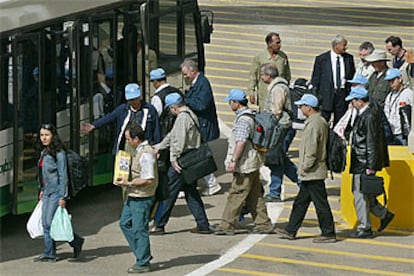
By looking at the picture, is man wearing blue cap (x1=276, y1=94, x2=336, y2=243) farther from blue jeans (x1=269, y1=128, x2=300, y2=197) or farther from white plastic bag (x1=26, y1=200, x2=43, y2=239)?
white plastic bag (x1=26, y1=200, x2=43, y2=239)

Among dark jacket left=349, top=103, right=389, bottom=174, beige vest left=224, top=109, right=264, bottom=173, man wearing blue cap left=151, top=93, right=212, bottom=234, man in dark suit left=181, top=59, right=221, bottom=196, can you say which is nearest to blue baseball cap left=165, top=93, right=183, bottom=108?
man wearing blue cap left=151, top=93, right=212, bottom=234

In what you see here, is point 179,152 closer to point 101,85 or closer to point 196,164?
point 196,164

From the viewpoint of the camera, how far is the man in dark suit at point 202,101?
1712 cm

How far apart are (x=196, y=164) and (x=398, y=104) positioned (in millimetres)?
3065

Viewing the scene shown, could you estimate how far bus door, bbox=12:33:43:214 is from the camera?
15523 millimetres

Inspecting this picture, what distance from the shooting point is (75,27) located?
16.9 m

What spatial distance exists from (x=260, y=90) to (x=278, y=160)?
202cm

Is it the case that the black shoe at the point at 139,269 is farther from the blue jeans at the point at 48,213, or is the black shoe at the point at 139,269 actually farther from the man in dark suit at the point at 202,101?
the man in dark suit at the point at 202,101

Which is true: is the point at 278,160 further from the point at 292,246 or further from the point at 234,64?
the point at 234,64

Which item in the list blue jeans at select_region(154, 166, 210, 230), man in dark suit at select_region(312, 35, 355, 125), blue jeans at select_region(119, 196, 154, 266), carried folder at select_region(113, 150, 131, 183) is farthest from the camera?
man in dark suit at select_region(312, 35, 355, 125)

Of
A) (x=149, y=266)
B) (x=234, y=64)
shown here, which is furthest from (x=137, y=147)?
(x=234, y=64)

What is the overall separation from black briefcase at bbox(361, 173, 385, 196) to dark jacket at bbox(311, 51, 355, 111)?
10.9 feet

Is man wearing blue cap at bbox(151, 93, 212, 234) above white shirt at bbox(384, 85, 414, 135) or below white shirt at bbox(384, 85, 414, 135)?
below

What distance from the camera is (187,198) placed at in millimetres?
15867
